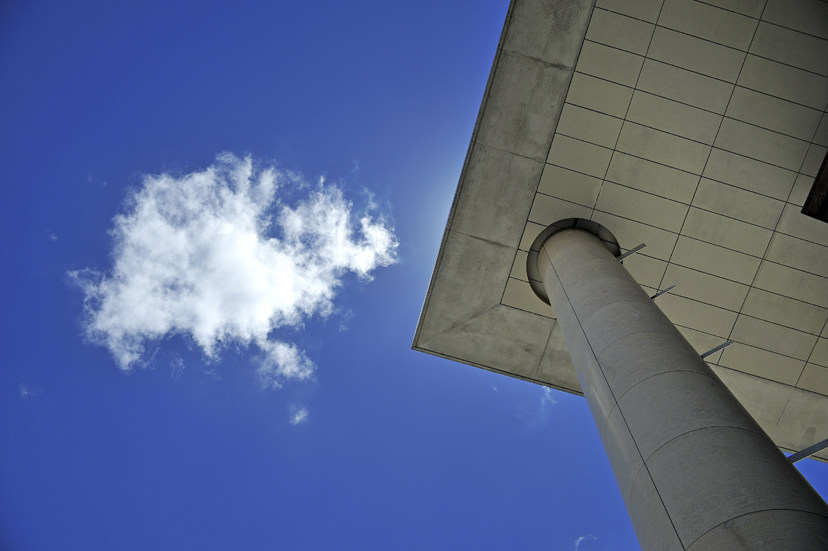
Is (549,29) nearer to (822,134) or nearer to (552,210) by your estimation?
(552,210)

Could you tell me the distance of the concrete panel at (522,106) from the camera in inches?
546

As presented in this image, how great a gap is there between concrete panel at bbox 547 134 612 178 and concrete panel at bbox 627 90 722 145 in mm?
1094

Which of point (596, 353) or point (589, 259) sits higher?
point (589, 259)

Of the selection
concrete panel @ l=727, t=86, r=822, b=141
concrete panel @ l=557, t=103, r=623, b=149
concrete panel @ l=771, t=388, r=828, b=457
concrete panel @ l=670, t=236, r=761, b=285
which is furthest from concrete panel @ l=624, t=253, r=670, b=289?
concrete panel @ l=771, t=388, r=828, b=457

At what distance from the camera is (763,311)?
1608cm

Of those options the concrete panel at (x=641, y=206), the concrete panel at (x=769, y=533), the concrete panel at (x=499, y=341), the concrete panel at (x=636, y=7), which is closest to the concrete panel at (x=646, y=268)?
the concrete panel at (x=641, y=206)

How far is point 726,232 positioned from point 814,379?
5725 millimetres

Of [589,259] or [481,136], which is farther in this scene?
Result: [481,136]

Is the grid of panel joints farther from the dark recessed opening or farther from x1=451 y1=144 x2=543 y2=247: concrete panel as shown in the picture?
the dark recessed opening

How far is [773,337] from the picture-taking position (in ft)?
53.8

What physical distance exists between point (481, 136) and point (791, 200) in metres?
7.85

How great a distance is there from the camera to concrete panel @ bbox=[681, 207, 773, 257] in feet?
49.3

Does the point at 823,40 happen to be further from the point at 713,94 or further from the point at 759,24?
the point at 713,94

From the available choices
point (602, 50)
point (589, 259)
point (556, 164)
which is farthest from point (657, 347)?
point (602, 50)
